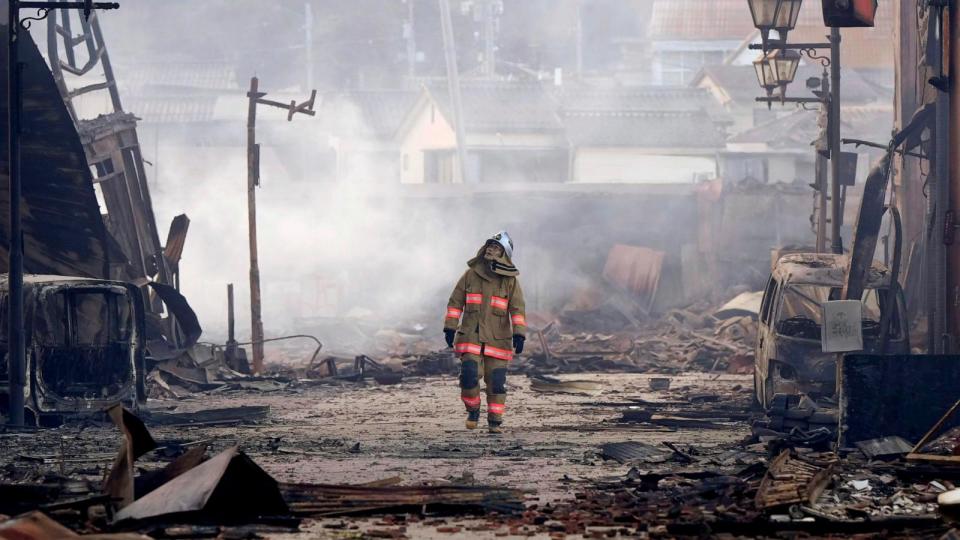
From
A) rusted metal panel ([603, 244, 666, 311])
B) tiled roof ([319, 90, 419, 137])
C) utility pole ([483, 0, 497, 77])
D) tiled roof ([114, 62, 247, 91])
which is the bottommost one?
rusted metal panel ([603, 244, 666, 311])

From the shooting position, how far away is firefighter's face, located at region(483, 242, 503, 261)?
13680 millimetres

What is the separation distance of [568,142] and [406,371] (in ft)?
105

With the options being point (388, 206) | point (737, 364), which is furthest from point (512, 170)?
point (737, 364)

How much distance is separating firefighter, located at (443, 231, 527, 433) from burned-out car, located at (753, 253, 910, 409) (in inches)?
109

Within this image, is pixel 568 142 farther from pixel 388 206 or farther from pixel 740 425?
pixel 740 425

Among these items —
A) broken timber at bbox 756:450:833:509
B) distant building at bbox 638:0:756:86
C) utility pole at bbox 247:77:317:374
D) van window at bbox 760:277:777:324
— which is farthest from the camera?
distant building at bbox 638:0:756:86

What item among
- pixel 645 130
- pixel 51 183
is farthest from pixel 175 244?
pixel 645 130

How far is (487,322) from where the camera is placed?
13.6 metres

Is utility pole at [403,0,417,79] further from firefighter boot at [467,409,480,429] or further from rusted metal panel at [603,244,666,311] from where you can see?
firefighter boot at [467,409,480,429]

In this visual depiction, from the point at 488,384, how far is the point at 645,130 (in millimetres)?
41247

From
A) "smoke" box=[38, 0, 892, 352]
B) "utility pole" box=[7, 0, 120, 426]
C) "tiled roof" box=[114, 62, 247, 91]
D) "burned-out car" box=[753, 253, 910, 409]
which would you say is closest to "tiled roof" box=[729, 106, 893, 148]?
"smoke" box=[38, 0, 892, 352]

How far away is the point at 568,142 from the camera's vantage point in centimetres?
5319

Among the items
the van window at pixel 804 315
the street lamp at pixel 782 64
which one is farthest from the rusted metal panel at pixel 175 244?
the van window at pixel 804 315

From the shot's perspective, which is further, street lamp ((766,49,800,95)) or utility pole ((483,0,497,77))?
utility pole ((483,0,497,77))
